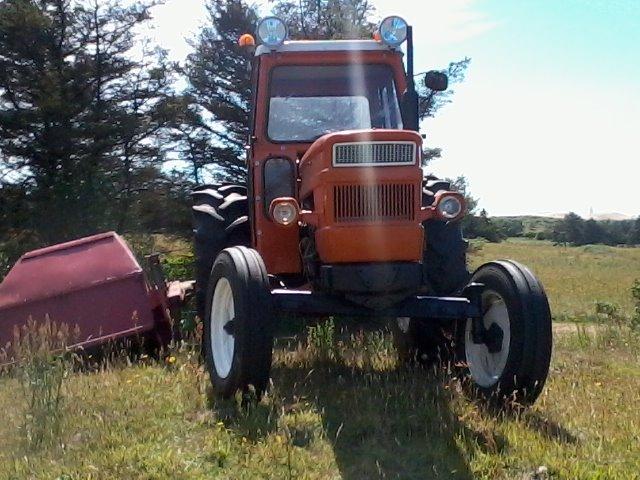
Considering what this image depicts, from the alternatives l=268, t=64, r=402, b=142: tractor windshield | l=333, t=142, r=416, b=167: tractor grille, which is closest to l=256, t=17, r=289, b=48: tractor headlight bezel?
l=268, t=64, r=402, b=142: tractor windshield

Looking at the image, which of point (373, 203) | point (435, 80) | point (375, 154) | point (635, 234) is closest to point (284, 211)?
point (373, 203)

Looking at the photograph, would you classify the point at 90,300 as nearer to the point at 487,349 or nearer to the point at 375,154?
the point at 375,154

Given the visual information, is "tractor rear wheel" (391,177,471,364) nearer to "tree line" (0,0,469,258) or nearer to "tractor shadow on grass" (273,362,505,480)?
"tractor shadow on grass" (273,362,505,480)

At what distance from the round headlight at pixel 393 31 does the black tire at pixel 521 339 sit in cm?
207

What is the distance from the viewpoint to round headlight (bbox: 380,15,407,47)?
20.5 ft

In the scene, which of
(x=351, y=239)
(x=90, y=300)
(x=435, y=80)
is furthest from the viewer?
(x=90, y=300)

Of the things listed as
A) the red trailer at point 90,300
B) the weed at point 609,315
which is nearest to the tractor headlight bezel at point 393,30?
the red trailer at point 90,300

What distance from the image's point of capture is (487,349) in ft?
17.9

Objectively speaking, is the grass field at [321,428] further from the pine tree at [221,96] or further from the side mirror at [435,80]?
the pine tree at [221,96]

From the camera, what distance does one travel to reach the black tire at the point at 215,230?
667cm

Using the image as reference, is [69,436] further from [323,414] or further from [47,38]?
[47,38]

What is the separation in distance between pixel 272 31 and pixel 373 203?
1.88 m

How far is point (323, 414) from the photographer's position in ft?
15.9

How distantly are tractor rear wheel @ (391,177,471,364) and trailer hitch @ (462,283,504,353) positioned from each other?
670 mm
